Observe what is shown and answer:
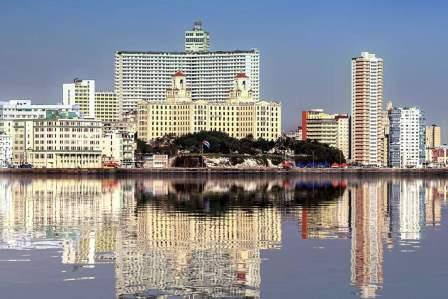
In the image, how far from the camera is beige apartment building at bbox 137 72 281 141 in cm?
17438

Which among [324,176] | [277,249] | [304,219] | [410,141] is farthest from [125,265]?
[410,141]

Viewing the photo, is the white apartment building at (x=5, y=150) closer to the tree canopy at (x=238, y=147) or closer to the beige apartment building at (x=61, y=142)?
the beige apartment building at (x=61, y=142)

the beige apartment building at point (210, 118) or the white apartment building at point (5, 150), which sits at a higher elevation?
the beige apartment building at point (210, 118)

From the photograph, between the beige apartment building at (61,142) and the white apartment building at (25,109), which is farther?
the white apartment building at (25,109)

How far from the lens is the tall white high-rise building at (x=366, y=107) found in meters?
190

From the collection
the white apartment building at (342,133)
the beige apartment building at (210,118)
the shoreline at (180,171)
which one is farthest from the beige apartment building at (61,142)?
the white apartment building at (342,133)

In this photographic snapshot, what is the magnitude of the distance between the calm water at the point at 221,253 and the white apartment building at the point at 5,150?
326 ft

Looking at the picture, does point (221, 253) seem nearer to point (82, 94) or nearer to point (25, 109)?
point (25, 109)

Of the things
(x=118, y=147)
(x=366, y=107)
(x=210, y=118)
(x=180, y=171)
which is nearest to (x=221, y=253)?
(x=180, y=171)

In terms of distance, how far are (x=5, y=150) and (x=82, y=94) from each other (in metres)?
47.3

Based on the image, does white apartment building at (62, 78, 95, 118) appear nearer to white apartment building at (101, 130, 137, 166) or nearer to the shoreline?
white apartment building at (101, 130, 137, 166)

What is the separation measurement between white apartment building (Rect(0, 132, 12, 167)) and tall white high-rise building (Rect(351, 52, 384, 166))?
69559 millimetres

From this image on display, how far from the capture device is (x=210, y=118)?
175m

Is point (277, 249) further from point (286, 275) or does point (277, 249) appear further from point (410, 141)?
point (410, 141)
